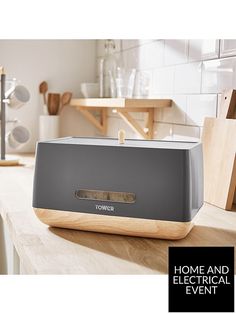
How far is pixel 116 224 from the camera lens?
41.5 inches

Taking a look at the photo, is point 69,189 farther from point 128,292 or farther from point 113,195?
point 128,292

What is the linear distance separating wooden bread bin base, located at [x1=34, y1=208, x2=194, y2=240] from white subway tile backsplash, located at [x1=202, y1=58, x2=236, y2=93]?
0.50 m

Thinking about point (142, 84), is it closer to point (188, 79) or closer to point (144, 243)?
point (188, 79)

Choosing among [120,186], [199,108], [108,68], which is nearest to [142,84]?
[108,68]

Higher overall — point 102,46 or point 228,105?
point 102,46

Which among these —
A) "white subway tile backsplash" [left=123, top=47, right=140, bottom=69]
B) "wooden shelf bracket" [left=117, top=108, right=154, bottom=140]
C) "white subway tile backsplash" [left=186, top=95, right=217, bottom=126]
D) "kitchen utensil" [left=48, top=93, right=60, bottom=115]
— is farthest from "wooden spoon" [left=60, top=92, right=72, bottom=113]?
"white subway tile backsplash" [left=186, top=95, right=217, bottom=126]

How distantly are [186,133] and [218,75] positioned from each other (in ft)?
0.85

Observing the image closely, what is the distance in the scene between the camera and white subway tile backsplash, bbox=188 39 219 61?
147 centimetres

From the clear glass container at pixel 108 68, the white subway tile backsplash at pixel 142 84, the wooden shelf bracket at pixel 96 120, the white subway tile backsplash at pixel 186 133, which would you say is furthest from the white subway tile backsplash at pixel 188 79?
the wooden shelf bracket at pixel 96 120

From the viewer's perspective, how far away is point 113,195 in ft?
3.46

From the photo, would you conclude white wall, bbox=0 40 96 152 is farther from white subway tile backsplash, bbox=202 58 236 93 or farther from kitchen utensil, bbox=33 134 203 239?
kitchen utensil, bbox=33 134 203 239

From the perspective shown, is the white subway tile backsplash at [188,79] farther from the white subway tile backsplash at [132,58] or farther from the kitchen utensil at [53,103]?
the kitchen utensil at [53,103]
